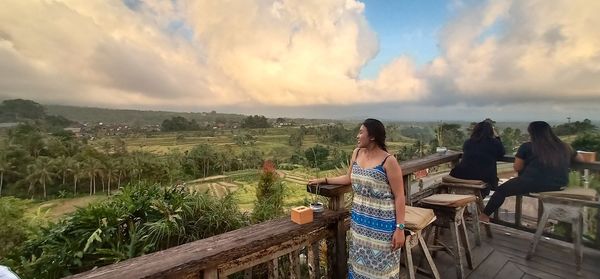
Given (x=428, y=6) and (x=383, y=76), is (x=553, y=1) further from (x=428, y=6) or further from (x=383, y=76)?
(x=383, y=76)

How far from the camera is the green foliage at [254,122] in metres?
66.9

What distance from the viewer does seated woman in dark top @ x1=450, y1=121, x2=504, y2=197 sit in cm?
318

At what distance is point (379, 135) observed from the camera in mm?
1663

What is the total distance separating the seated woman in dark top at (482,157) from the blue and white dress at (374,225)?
2074 mm

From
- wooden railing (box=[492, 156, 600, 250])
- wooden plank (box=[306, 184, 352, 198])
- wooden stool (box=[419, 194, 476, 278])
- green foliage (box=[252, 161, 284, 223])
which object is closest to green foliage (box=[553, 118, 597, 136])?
wooden railing (box=[492, 156, 600, 250])

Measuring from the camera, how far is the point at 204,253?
A: 1212mm

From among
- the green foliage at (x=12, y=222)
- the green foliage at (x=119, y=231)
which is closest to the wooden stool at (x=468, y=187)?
the green foliage at (x=119, y=231)

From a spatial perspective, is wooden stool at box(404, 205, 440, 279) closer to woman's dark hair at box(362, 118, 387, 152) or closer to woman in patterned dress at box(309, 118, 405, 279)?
woman in patterned dress at box(309, 118, 405, 279)

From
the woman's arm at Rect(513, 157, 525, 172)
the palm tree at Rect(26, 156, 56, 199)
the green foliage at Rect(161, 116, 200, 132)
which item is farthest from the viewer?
the green foliage at Rect(161, 116, 200, 132)

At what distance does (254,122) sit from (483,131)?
6516 centimetres

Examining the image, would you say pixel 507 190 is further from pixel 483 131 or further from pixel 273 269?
pixel 273 269

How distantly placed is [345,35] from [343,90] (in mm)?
7040

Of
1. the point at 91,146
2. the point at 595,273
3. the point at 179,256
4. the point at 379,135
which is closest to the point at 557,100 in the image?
the point at 595,273

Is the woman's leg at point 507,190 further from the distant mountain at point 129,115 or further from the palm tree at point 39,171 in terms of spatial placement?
the distant mountain at point 129,115
